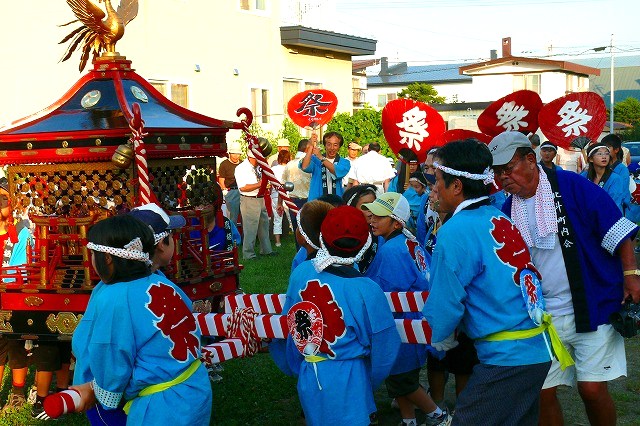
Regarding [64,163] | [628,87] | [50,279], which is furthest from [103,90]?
[628,87]

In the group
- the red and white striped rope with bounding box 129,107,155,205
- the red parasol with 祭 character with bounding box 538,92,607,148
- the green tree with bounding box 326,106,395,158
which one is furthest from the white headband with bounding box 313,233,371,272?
the green tree with bounding box 326,106,395,158

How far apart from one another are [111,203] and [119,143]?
0.46 metres

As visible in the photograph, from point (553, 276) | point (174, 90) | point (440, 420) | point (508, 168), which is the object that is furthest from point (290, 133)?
point (553, 276)

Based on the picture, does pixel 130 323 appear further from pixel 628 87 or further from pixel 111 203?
pixel 628 87

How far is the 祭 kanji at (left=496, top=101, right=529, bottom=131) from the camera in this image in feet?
20.2

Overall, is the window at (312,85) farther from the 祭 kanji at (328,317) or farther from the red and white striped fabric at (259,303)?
the 祭 kanji at (328,317)

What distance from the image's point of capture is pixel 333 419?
159 inches

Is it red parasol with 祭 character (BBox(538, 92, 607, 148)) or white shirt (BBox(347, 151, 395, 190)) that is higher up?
red parasol with 祭 character (BBox(538, 92, 607, 148))

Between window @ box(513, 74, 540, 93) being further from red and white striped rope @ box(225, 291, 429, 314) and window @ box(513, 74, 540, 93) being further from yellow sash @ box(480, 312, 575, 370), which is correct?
yellow sash @ box(480, 312, 575, 370)

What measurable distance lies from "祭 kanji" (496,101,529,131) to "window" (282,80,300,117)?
47.8 feet

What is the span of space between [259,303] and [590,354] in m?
2.09

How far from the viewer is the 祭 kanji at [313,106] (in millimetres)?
8781

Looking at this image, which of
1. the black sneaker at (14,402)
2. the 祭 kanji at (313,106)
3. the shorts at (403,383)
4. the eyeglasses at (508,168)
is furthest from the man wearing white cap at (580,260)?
the 祭 kanji at (313,106)

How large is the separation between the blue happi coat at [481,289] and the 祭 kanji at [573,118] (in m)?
4.33
